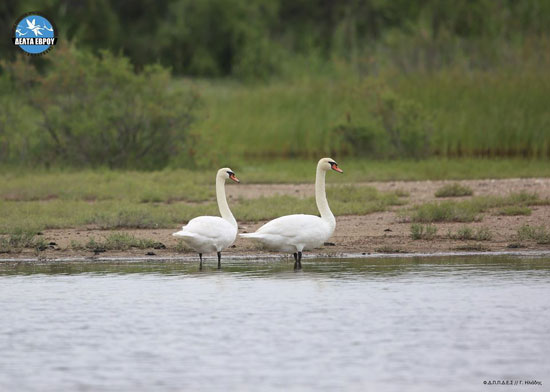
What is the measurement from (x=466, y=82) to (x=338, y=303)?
15.6m

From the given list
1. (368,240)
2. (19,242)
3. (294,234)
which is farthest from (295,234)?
(19,242)

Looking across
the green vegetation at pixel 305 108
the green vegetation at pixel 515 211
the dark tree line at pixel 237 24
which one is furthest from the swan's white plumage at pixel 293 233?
the dark tree line at pixel 237 24

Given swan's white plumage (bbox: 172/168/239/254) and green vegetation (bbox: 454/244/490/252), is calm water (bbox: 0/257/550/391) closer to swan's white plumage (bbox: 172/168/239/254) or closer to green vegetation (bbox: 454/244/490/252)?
swan's white plumage (bbox: 172/168/239/254)

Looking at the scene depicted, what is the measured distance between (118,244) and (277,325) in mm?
4264

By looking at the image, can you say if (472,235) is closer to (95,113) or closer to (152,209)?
(152,209)

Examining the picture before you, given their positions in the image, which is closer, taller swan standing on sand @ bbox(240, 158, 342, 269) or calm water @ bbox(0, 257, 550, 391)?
calm water @ bbox(0, 257, 550, 391)

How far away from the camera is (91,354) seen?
727cm

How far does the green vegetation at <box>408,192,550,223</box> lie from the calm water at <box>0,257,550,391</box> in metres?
2.38

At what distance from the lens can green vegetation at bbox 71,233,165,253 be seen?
467 inches

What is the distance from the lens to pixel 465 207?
14.1m

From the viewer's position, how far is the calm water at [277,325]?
6648 millimetres

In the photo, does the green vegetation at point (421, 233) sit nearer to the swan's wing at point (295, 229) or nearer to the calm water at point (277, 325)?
the calm water at point (277, 325)

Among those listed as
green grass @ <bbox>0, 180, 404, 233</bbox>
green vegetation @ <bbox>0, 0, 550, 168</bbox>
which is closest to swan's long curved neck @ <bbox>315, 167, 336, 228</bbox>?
green grass @ <bbox>0, 180, 404, 233</bbox>

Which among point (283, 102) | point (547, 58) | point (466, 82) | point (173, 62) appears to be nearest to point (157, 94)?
point (283, 102)
